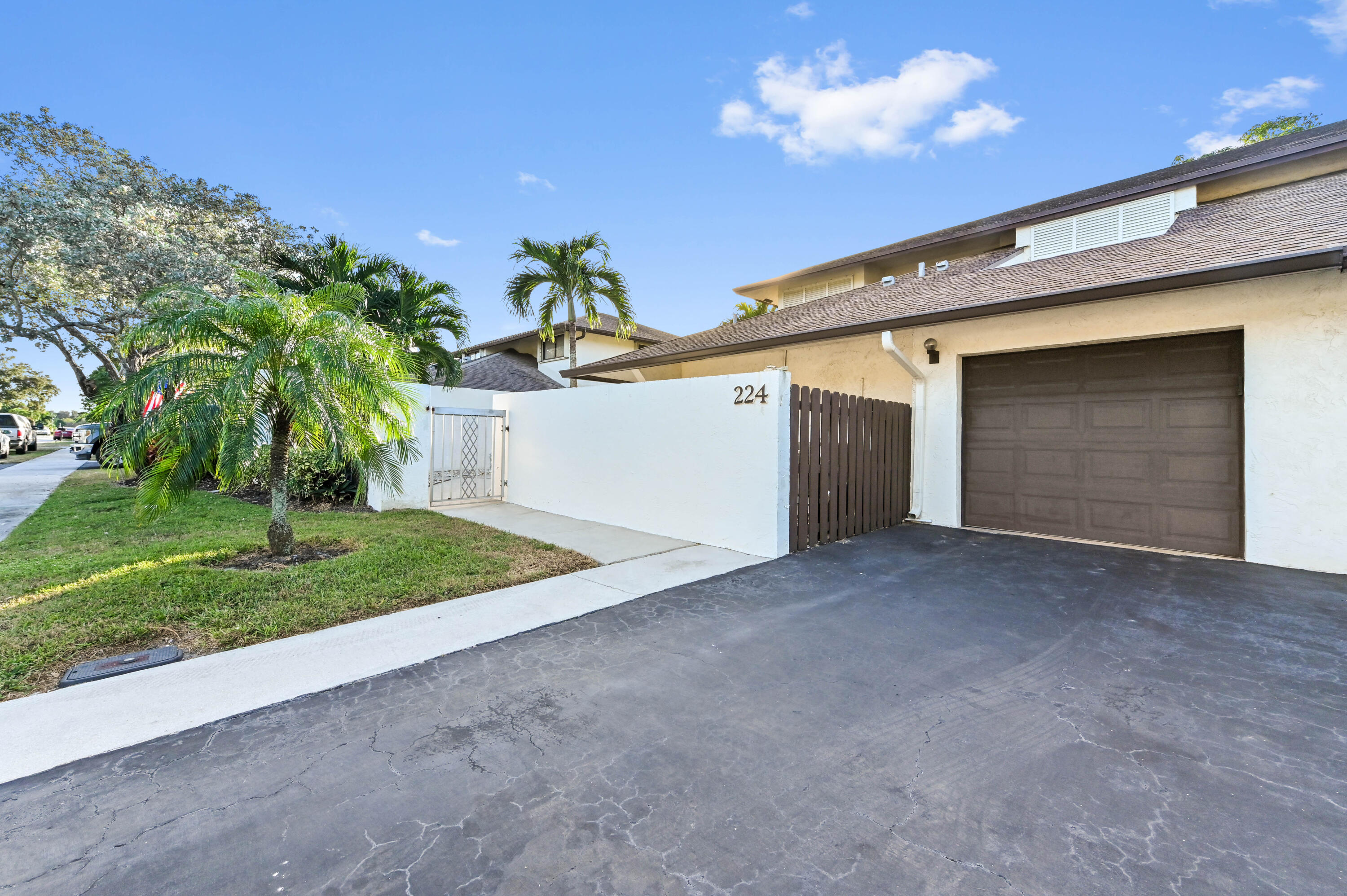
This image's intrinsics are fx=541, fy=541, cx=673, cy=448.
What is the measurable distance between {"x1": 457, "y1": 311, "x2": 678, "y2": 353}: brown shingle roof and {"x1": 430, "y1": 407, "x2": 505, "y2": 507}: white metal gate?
7979 mm

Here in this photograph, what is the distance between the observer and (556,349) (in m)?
20.2

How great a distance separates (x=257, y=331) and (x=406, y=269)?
6.09m

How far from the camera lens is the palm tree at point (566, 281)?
12.1 meters

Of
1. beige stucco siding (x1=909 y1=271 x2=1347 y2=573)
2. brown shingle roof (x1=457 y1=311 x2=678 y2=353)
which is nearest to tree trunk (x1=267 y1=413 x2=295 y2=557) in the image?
beige stucco siding (x1=909 y1=271 x2=1347 y2=573)

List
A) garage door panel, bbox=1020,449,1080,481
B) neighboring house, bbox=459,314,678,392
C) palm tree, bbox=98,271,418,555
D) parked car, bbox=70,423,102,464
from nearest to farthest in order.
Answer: palm tree, bbox=98,271,418,555 → garage door panel, bbox=1020,449,1080,481 → parked car, bbox=70,423,102,464 → neighboring house, bbox=459,314,678,392

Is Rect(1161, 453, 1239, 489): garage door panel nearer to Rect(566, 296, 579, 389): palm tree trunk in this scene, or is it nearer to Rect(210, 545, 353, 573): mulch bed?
Rect(210, 545, 353, 573): mulch bed

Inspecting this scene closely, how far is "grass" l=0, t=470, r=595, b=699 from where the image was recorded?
11.9ft

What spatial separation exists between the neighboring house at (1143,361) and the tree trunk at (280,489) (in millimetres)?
6241

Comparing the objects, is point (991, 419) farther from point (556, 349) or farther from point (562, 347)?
point (556, 349)

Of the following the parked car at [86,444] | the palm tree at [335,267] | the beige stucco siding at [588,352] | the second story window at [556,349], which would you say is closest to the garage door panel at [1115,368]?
the palm tree at [335,267]

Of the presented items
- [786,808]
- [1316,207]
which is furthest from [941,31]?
[786,808]

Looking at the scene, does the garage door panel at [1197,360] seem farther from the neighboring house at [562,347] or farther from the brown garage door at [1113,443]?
the neighboring house at [562,347]

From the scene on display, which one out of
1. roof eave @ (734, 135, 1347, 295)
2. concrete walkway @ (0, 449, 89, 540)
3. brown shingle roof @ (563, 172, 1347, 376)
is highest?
roof eave @ (734, 135, 1347, 295)

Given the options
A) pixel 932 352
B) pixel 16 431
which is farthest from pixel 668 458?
pixel 16 431
